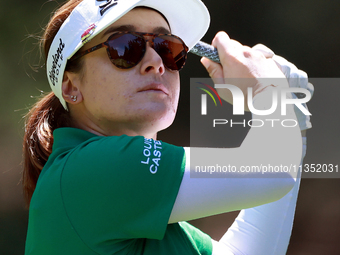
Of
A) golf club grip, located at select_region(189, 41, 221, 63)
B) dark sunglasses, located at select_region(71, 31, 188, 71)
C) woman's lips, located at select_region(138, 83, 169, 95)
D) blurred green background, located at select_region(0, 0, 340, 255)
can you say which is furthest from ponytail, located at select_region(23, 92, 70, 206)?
blurred green background, located at select_region(0, 0, 340, 255)

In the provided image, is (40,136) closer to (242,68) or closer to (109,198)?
(109,198)

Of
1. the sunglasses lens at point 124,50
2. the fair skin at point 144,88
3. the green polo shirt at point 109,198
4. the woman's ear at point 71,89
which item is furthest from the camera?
the woman's ear at point 71,89

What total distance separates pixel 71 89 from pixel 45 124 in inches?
7.1

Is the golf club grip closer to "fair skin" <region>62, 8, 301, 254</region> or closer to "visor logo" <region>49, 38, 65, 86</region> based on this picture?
"fair skin" <region>62, 8, 301, 254</region>

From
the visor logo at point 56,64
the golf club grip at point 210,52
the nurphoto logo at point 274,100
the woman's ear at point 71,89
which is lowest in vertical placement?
the woman's ear at point 71,89

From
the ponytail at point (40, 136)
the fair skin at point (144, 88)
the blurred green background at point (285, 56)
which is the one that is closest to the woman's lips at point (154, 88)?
the fair skin at point (144, 88)

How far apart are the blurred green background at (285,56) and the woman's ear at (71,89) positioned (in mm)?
1005

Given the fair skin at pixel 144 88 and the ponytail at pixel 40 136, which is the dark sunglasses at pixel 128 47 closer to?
the fair skin at pixel 144 88

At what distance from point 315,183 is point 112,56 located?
1502 mm

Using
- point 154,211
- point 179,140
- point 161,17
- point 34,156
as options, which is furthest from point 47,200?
point 179,140

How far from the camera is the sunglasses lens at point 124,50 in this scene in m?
1.11

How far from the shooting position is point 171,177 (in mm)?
874

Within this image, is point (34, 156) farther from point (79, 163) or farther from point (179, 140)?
point (179, 140)

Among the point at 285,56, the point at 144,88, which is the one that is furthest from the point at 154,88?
the point at 285,56
